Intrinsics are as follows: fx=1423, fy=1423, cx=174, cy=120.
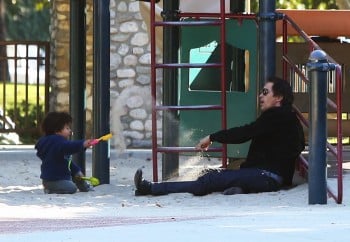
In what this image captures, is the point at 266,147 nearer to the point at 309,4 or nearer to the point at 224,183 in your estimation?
the point at 224,183

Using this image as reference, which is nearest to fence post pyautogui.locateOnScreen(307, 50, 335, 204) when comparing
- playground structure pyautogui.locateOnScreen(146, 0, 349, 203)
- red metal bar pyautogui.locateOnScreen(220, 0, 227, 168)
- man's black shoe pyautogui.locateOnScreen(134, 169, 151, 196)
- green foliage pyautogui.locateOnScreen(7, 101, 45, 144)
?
playground structure pyautogui.locateOnScreen(146, 0, 349, 203)

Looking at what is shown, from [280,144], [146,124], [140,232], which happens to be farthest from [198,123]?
[146,124]

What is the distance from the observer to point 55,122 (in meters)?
12.1

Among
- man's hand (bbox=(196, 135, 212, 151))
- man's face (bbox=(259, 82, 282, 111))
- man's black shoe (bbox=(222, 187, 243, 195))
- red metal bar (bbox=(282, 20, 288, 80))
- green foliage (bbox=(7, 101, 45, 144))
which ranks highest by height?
red metal bar (bbox=(282, 20, 288, 80))

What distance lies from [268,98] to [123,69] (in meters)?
6.81

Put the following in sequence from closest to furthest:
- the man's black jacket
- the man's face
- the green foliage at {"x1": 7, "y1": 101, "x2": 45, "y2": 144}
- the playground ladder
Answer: the man's black jacket, the man's face, the playground ladder, the green foliage at {"x1": 7, "y1": 101, "x2": 45, "y2": 144}

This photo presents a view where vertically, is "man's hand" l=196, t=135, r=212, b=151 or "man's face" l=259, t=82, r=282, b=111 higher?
"man's face" l=259, t=82, r=282, b=111

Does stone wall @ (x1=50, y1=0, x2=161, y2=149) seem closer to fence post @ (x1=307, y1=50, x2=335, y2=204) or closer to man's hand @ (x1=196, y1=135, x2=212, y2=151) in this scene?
man's hand @ (x1=196, y1=135, x2=212, y2=151)

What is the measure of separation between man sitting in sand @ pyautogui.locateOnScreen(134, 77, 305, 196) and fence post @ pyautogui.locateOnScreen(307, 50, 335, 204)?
84cm

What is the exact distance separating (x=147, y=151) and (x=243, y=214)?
7089mm

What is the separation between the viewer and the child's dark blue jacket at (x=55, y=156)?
39.3ft

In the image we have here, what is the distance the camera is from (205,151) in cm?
1190

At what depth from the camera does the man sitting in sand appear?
439 inches

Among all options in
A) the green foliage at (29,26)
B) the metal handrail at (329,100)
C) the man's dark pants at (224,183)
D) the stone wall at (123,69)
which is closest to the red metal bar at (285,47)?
the metal handrail at (329,100)
